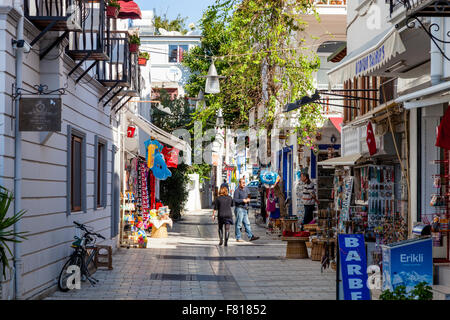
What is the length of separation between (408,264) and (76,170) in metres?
8.32

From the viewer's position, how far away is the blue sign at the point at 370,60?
1202cm

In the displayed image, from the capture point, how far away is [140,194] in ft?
85.3

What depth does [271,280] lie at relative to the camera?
14.4 m

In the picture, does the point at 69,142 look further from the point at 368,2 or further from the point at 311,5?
the point at 311,5

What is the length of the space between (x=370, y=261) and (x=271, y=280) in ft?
6.51

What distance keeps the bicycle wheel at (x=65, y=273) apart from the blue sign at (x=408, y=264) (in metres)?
6.02

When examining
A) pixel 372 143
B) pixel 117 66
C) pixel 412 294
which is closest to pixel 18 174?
pixel 412 294

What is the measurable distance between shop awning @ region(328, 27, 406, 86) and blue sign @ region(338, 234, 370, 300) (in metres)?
3.49

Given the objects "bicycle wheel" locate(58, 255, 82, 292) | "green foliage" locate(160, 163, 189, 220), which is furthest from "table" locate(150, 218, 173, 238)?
"bicycle wheel" locate(58, 255, 82, 292)

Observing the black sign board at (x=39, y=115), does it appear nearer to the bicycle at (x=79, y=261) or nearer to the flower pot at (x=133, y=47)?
the bicycle at (x=79, y=261)

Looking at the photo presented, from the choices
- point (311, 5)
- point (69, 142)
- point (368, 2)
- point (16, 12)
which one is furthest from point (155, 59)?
point (16, 12)

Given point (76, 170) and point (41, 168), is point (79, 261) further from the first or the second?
point (41, 168)

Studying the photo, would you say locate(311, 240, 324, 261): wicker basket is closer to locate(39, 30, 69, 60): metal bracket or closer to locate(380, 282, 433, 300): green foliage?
locate(39, 30, 69, 60): metal bracket

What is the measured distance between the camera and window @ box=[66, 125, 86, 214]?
13850mm
